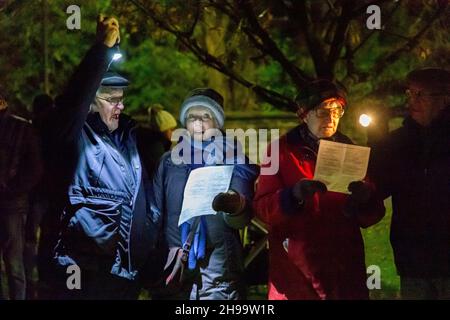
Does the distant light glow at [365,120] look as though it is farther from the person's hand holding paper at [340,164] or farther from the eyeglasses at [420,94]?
the person's hand holding paper at [340,164]

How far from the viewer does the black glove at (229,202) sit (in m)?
4.96

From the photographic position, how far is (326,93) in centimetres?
504

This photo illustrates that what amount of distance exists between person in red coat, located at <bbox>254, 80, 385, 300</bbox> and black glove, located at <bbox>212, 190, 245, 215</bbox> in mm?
101

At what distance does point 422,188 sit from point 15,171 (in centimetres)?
267

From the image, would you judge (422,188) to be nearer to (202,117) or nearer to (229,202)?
(229,202)

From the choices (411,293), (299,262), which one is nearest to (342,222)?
(299,262)

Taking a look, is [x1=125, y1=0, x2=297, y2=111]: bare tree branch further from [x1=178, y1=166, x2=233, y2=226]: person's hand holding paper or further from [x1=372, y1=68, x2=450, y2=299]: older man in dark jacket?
[x1=178, y1=166, x2=233, y2=226]: person's hand holding paper

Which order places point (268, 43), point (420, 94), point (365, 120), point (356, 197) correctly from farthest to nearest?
point (268, 43)
point (365, 120)
point (420, 94)
point (356, 197)

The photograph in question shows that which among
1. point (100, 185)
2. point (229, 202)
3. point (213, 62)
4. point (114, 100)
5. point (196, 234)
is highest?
point (213, 62)

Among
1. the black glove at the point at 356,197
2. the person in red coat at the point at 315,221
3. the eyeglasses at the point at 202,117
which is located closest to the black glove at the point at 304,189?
the person in red coat at the point at 315,221

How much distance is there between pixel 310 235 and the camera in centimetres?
496

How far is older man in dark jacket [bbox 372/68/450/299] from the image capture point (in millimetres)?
5199

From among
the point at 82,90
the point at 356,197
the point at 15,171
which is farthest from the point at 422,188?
the point at 15,171

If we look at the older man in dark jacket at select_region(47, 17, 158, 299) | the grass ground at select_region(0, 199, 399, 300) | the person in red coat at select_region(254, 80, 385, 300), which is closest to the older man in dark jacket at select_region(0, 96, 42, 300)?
the older man in dark jacket at select_region(47, 17, 158, 299)
